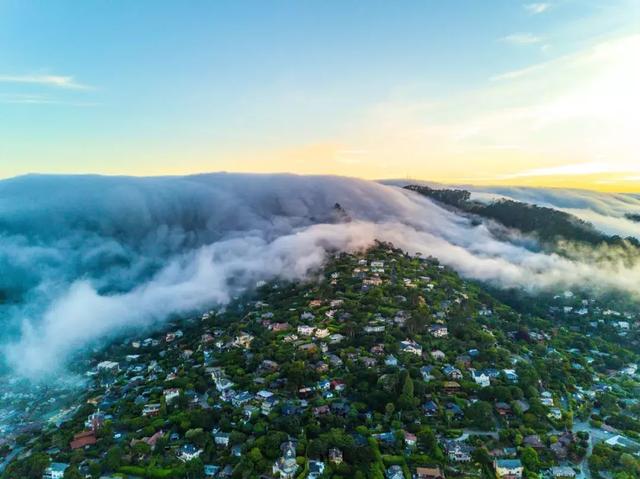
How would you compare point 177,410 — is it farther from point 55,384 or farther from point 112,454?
point 55,384

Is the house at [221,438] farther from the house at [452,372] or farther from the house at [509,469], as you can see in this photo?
the house at [452,372]

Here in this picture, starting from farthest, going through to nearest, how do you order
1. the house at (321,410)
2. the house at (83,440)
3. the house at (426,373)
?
the house at (426,373), the house at (321,410), the house at (83,440)

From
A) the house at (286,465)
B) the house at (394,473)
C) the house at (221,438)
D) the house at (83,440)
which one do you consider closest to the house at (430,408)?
the house at (394,473)

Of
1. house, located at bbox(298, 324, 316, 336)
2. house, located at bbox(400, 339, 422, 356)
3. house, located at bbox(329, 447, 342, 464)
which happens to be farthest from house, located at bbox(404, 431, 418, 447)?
house, located at bbox(298, 324, 316, 336)

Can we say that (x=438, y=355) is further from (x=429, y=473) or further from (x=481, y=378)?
(x=429, y=473)

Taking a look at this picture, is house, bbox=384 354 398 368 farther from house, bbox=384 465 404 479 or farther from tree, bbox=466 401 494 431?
house, bbox=384 465 404 479

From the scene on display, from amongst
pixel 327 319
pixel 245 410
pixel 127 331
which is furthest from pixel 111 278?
pixel 245 410

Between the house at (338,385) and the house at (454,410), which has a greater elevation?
the house at (338,385)

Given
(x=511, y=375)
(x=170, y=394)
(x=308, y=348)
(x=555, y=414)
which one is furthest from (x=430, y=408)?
(x=170, y=394)
